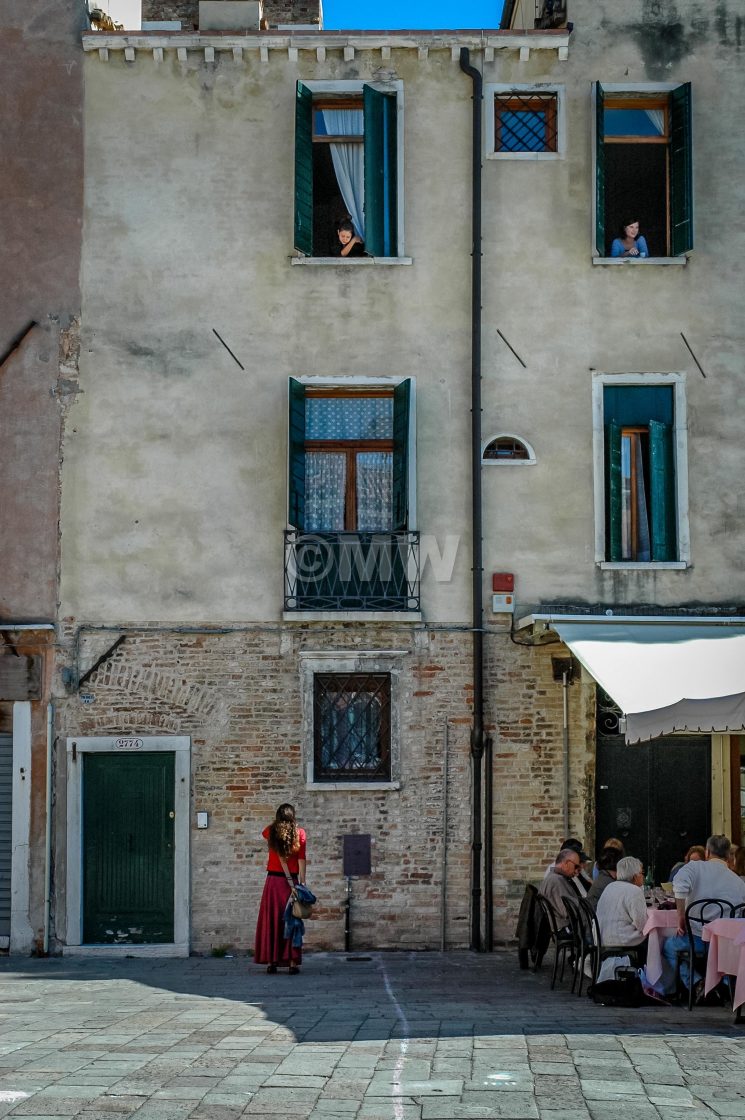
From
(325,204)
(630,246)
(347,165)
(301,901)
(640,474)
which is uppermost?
(347,165)

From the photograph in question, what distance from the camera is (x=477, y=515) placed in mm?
14789

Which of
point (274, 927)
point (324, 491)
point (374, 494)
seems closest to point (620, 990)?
point (274, 927)

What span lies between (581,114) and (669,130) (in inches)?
38.7

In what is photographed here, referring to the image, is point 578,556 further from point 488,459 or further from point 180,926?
point 180,926

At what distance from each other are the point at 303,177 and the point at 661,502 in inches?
202

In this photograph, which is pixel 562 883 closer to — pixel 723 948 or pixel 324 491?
pixel 723 948

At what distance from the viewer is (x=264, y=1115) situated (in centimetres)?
706

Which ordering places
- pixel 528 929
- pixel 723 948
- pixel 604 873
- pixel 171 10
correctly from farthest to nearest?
pixel 171 10, pixel 528 929, pixel 604 873, pixel 723 948

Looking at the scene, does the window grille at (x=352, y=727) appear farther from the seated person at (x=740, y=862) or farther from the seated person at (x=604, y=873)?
the seated person at (x=740, y=862)

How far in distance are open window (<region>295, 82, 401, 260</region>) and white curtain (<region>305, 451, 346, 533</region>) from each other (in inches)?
A: 87.4

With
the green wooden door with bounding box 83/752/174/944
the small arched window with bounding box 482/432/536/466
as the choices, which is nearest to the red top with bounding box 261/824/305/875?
the green wooden door with bounding box 83/752/174/944

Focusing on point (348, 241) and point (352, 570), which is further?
point (348, 241)

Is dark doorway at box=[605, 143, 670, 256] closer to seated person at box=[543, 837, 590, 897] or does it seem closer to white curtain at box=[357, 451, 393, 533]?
white curtain at box=[357, 451, 393, 533]

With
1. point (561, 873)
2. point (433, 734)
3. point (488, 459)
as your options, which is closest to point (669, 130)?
point (488, 459)
